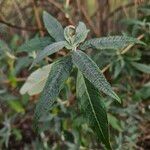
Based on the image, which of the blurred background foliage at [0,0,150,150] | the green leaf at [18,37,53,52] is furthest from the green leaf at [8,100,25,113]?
the green leaf at [18,37,53,52]

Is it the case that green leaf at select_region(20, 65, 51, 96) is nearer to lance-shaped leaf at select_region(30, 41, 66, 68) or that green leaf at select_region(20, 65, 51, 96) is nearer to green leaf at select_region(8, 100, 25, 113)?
lance-shaped leaf at select_region(30, 41, 66, 68)

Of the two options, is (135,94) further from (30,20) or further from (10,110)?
(30,20)

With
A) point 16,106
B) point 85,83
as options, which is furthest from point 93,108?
point 16,106

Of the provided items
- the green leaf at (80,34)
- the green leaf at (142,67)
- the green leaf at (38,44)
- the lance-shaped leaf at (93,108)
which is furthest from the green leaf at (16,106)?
the lance-shaped leaf at (93,108)

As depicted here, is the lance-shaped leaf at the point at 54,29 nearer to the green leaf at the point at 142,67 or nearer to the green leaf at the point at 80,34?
the green leaf at the point at 80,34

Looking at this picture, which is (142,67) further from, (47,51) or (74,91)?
Answer: (47,51)

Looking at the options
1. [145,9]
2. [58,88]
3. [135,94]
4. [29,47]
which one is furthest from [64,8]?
[58,88]
